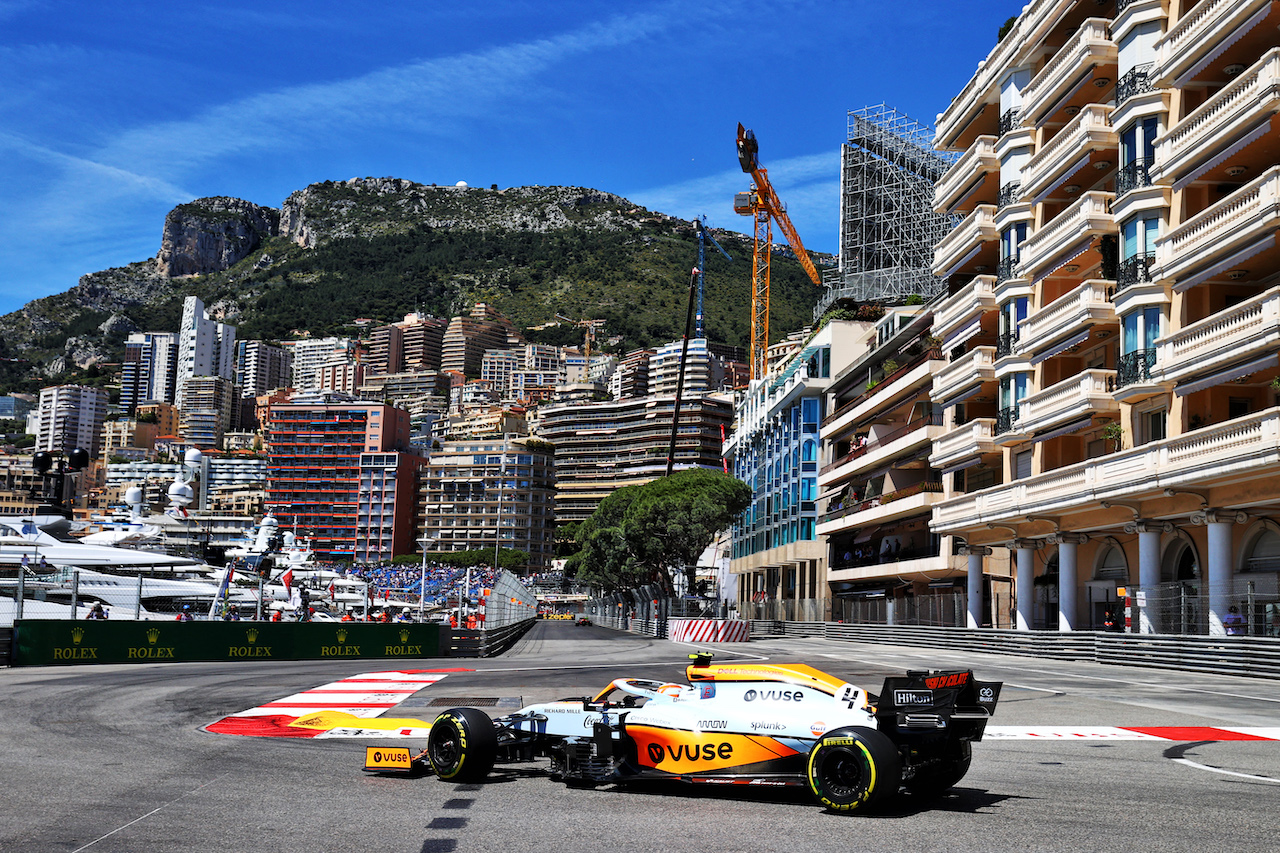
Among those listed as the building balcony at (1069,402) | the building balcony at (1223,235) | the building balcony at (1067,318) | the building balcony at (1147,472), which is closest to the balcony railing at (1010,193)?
the building balcony at (1067,318)

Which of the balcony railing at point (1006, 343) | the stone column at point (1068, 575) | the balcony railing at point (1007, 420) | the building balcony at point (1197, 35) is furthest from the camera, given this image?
the balcony railing at point (1006, 343)

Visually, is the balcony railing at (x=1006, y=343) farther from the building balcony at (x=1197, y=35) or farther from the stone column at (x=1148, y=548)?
the building balcony at (x=1197, y=35)

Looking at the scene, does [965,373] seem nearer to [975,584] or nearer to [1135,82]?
[975,584]

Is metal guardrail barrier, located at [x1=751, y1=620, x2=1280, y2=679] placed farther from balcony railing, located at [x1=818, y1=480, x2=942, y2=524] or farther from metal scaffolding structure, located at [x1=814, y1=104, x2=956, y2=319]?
metal scaffolding structure, located at [x1=814, y1=104, x2=956, y2=319]

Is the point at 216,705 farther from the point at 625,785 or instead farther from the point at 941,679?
the point at 941,679

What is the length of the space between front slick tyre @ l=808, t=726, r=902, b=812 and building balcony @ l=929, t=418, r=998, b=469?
4002 cm

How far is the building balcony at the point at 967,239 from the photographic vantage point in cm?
5112

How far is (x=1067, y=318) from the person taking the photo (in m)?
41.6

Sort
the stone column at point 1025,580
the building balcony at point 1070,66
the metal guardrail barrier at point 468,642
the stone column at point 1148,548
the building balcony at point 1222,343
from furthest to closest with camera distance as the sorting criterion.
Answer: the stone column at point 1025,580 < the building balcony at point 1070,66 < the stone column at point 1148,548 < the metal guardrail barrier at point 468,642 < the building balcony at point 1222,343

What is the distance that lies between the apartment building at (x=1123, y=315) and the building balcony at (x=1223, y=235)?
7cm

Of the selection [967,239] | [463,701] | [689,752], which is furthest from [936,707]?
[967,239]

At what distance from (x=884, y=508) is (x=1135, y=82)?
3272cm

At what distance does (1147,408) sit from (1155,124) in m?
9.15

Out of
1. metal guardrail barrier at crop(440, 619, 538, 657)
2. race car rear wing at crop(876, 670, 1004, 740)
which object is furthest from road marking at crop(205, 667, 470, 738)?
metal guardrail barrier at crop(440, 619, 538, 657)
